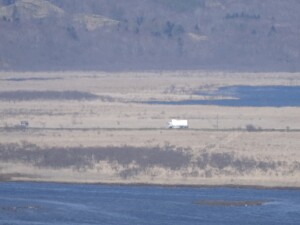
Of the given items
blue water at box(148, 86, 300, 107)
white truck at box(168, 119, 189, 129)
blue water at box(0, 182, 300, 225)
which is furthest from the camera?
blue water at box(148, 86, 300, 107)

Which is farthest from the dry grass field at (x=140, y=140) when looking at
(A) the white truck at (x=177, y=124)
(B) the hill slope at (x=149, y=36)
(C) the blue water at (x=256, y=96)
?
(B) the hill slope at (x=149, y=36)

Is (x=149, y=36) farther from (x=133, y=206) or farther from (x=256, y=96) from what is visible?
(x=133, y=206)

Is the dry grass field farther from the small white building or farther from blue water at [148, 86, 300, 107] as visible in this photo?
blue water at [148, 86, 300, 107]

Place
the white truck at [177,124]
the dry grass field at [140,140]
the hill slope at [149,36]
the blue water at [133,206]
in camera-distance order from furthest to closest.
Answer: the hill slope at [149,36], the white truck at [177,124], the dry grass field at [140,140], the blue water at [133,206]

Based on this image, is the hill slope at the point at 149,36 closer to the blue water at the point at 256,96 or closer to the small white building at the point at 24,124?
the blue water at the point at 256,96

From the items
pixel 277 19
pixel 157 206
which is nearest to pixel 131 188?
pixel 157 206

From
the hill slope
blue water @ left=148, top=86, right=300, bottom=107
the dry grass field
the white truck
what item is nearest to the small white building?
the dry grass field

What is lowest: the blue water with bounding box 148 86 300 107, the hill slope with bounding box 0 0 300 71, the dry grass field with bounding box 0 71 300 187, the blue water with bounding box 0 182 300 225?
the blue water with bounding box 0 182 300 225
